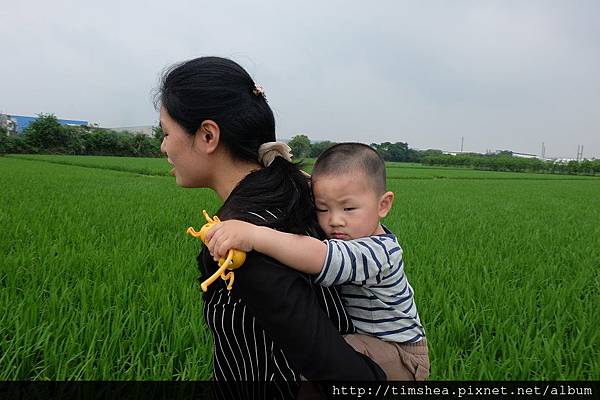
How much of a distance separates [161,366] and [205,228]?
1.01 meters

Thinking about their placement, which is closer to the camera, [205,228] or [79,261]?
[205,228]

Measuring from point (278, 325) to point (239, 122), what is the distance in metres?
0.43

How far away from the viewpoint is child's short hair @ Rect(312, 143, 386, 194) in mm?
939

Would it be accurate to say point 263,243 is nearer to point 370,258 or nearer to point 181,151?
point 370,258

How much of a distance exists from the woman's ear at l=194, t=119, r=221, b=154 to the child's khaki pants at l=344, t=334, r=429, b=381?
522 millimetres

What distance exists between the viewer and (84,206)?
486 cm

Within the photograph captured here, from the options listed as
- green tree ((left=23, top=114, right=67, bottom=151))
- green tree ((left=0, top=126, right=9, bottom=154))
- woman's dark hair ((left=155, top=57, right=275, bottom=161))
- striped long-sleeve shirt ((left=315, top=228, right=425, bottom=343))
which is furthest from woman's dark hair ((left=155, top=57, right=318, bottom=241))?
green tree ((left=23, top=114, right=67, bottom=151))

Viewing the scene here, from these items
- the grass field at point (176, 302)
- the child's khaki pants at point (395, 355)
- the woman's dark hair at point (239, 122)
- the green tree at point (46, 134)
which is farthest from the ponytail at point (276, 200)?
the green tree at point (46, 134)

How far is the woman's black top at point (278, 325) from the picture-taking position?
0.69 m

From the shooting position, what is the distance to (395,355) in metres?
0.95

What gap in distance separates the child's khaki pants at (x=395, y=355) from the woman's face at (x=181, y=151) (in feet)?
1.69

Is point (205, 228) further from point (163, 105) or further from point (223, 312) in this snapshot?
point (163, 105)

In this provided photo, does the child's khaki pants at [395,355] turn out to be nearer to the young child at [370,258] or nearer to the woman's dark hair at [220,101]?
the young child at [370,258]

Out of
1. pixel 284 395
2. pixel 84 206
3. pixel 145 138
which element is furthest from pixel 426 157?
pixel 284 395
